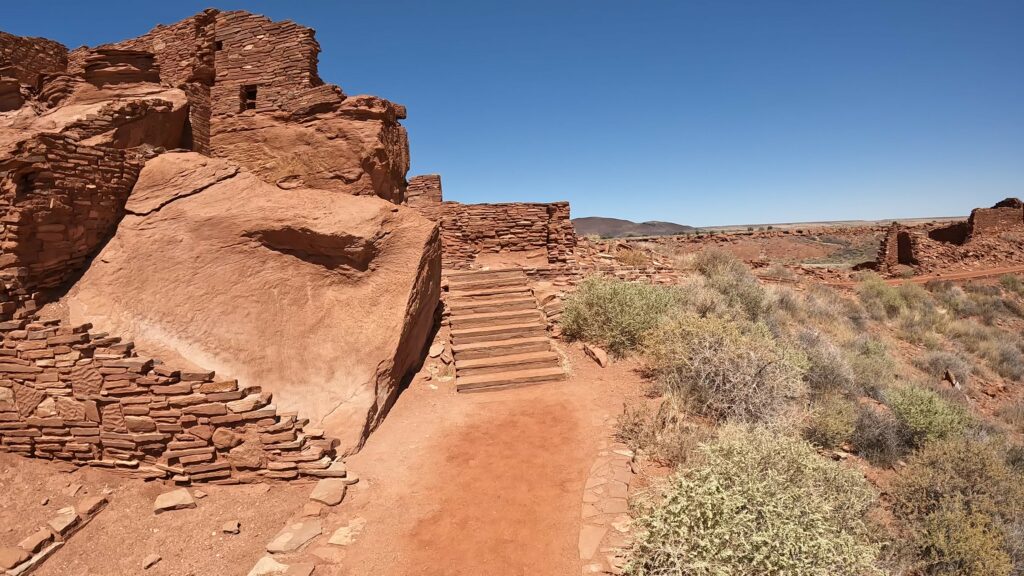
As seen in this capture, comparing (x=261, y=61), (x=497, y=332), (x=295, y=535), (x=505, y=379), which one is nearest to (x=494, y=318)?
(x=497, y=332)

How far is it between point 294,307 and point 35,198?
8.59ft

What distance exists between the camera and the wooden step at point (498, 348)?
7.37 metres

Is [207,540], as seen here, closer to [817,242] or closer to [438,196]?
[438,196]

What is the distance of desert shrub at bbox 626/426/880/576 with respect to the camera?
2.81 meters

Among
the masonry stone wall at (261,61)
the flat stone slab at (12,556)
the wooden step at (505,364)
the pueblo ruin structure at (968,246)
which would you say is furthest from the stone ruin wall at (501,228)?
the pueblo ruin structure at (968,246)

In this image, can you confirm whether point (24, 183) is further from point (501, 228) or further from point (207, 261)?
point (501, 228)

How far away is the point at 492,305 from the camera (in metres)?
8.56

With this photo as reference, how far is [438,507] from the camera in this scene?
4.11 m

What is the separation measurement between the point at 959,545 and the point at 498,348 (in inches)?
216

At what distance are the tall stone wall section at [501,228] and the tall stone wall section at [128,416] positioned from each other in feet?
25.7

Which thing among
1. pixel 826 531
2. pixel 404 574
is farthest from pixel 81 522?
pixel 826 531

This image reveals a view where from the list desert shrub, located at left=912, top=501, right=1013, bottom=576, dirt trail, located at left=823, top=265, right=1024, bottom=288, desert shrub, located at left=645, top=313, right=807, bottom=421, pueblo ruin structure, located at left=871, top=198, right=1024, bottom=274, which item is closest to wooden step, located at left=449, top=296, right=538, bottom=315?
desert shrub, located at left=645, top=313, right=807, bottom=421

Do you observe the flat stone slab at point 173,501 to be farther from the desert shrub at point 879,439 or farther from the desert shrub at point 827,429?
the desert shrub at point 879,439

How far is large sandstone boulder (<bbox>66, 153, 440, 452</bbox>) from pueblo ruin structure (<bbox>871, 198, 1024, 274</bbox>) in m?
22.0
